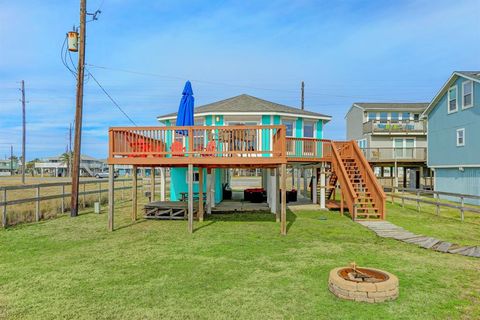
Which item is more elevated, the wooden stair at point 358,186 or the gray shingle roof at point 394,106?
the gray shingle roof at point 394,106

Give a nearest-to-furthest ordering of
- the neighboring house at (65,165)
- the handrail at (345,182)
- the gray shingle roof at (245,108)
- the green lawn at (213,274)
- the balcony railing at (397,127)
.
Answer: the green lawn at (213,274) → the handrail at (345,182) → the gray shingle roof at (245,108) → the balcony railing at (397,127) → the neighboring house at (65,165)

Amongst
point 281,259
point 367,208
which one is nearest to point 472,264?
point 281,259

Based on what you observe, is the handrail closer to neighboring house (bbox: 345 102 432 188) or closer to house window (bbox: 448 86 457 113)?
house window (bbox: 448 86 457 113)

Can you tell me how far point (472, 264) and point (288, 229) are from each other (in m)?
4.75

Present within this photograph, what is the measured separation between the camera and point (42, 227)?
1037cm

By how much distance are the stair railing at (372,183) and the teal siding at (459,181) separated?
25.1 ft

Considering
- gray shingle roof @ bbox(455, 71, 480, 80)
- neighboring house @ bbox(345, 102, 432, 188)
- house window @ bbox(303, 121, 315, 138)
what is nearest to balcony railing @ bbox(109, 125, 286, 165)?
house window @ bbox(303, 121, 315, 138)

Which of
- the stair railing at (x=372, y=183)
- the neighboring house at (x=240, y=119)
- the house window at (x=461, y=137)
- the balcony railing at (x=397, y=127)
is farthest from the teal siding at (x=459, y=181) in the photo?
the balcony railing at (x=397, y=127)

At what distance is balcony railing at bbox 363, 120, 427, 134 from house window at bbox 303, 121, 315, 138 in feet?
48.4

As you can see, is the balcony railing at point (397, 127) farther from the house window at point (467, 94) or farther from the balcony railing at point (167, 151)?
the balcony railing at point (167, 151)

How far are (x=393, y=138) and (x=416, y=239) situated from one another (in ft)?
79.8

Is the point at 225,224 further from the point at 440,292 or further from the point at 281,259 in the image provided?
the point at 440,292

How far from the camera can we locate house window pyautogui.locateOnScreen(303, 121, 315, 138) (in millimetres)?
17969

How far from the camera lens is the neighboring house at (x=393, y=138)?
83.8 feet
